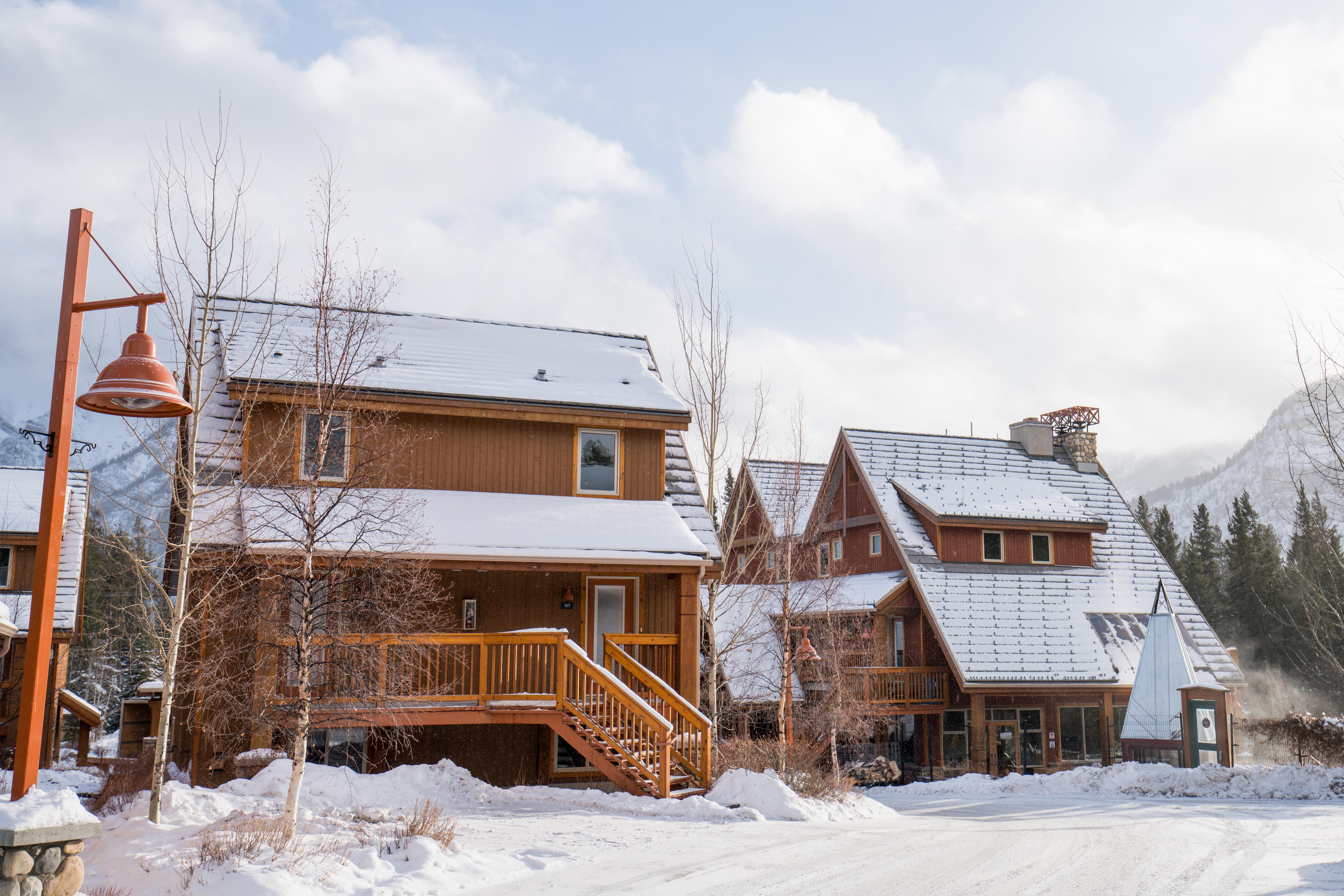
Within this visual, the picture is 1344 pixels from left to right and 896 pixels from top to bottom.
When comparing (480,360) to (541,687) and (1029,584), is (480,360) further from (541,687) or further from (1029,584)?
(1029,584)

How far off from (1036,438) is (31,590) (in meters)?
29.1

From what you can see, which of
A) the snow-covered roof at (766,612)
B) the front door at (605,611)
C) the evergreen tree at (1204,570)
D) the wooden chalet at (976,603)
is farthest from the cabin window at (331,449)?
the evergreen tree at (1204,570)

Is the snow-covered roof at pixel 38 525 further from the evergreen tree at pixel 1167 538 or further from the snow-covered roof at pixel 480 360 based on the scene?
the evergreen tree at pixel 1167 538

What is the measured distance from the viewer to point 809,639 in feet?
80.8

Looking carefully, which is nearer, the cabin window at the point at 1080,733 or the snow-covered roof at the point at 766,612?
the snow-covered roof at the point at 766,612

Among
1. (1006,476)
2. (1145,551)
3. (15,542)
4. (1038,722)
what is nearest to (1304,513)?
(1145,551)

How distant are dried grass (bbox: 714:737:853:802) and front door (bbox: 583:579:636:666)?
2679 millimetres

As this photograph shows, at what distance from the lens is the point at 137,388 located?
6.49m

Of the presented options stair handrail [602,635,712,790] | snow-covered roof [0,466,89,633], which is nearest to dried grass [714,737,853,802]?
stair handrail [602,635,712,790]

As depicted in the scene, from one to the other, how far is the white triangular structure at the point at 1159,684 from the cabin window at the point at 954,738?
13.2 ft

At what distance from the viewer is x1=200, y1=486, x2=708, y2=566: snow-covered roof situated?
13.3m

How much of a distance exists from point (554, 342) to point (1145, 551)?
21.0 meters

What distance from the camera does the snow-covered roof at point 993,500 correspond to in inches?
1145

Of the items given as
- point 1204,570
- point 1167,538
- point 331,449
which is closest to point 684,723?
point 331,449
